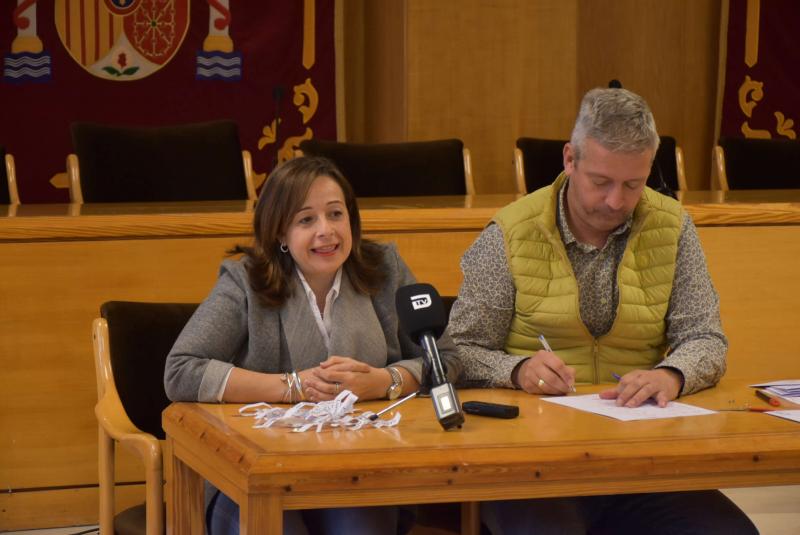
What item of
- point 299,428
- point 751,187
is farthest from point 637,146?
point 751,187

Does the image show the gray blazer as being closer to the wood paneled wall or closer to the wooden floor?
the wooden floor

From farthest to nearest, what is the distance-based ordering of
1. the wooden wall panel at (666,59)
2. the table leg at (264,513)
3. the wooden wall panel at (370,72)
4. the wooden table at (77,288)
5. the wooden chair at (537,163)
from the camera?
1. the wooden wall panel at (666,59)
2. the wooden wall panel at (370,72)
3. the wooden chair at (537,163)
4. the wooden table at (77,288)
5. the table leg at (264,513)

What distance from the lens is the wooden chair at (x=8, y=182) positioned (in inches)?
167

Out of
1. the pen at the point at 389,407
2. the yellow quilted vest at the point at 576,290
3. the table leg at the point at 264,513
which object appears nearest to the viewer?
the table leg at the point at 264,513

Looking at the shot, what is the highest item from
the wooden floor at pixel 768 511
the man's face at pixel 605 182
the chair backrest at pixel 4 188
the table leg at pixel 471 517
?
the man's face at pixel 605 182

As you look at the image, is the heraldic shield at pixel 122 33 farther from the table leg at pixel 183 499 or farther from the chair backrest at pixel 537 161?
the table leg at pixel 183 499

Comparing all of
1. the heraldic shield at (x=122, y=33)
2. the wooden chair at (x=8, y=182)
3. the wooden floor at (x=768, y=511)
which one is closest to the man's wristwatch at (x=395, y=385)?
the wooden floor at (x=768, y=511)

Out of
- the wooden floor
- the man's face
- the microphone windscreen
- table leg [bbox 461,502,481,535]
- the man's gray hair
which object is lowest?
the wooden floor

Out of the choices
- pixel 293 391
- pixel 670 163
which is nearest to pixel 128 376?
pixel 293 391

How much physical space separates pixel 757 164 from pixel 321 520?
367cm

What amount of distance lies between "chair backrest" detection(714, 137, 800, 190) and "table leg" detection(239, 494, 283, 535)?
3.91 meters

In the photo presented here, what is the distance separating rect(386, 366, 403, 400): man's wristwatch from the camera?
2.20 metres

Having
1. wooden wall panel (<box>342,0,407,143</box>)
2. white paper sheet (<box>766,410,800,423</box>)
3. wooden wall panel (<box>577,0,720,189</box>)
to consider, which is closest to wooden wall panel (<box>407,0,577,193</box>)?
wooden wall panel (<box>342,0,407,143</box>)

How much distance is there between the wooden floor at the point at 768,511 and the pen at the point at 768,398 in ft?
4.23
